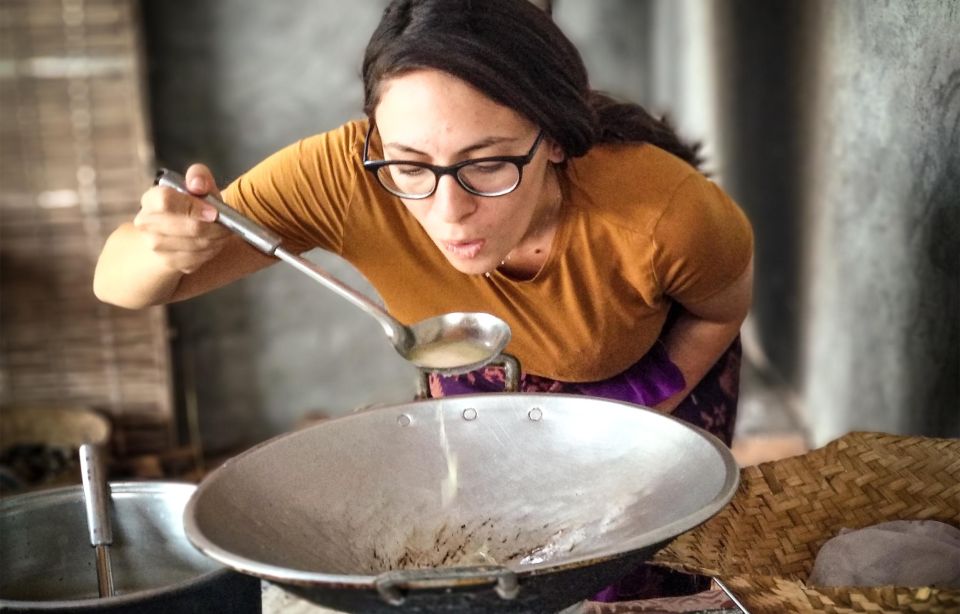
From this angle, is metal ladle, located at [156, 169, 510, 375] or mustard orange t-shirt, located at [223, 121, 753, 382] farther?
mustard orange t-shirt, located at [223, 121, 753, 382]

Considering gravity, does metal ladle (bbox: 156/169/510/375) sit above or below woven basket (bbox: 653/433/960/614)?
above

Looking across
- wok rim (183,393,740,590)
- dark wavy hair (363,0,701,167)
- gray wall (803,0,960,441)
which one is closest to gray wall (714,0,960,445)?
gray wall (803,0,960,441)

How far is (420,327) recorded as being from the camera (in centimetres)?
161

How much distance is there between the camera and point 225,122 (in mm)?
4199

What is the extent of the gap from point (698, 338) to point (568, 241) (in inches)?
13.8

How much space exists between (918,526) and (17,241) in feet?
11.1

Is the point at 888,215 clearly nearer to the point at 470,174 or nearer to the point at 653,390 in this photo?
the point at 653,390

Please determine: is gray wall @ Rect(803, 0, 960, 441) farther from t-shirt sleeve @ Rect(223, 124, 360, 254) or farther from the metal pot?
the metal pot

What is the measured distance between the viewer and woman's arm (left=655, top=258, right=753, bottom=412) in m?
Answer: 1.88

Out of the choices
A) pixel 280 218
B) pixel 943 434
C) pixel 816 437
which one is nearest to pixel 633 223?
pixel 280 218

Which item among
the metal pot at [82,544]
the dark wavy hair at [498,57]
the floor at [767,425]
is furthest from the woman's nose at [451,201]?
the floor at [767,425]

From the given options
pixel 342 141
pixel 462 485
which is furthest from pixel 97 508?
pixel 342 141

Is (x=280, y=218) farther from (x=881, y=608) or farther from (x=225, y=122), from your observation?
(x=225, y=122)

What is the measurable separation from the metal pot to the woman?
32 cm
